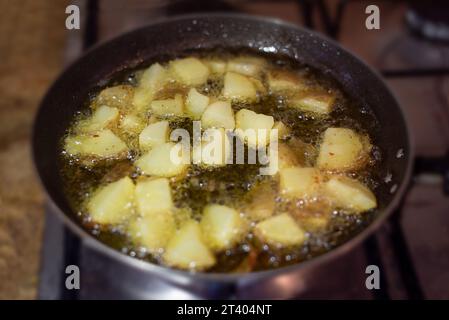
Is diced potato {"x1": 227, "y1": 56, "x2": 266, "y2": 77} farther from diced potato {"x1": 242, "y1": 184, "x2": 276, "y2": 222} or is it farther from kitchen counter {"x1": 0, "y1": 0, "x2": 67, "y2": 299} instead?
kitchen counter {"x1": 0, "y1": 0, "x2": 67, "y2": 299}

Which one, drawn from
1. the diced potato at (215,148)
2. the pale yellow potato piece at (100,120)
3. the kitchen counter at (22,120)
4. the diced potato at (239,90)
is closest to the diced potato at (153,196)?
the diced potato at (215,148)

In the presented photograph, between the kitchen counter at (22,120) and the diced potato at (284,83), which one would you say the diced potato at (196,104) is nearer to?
the diced potato at (284,83)

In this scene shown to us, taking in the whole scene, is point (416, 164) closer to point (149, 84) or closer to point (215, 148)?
point (215, 148)

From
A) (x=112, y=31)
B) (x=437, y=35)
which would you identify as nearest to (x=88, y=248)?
(x=112, y=31)

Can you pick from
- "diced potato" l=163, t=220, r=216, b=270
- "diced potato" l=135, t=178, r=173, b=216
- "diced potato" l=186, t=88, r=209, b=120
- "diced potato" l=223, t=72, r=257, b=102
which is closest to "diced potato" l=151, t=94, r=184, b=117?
"diced potato" l=186, t=88, r=209, b=120
